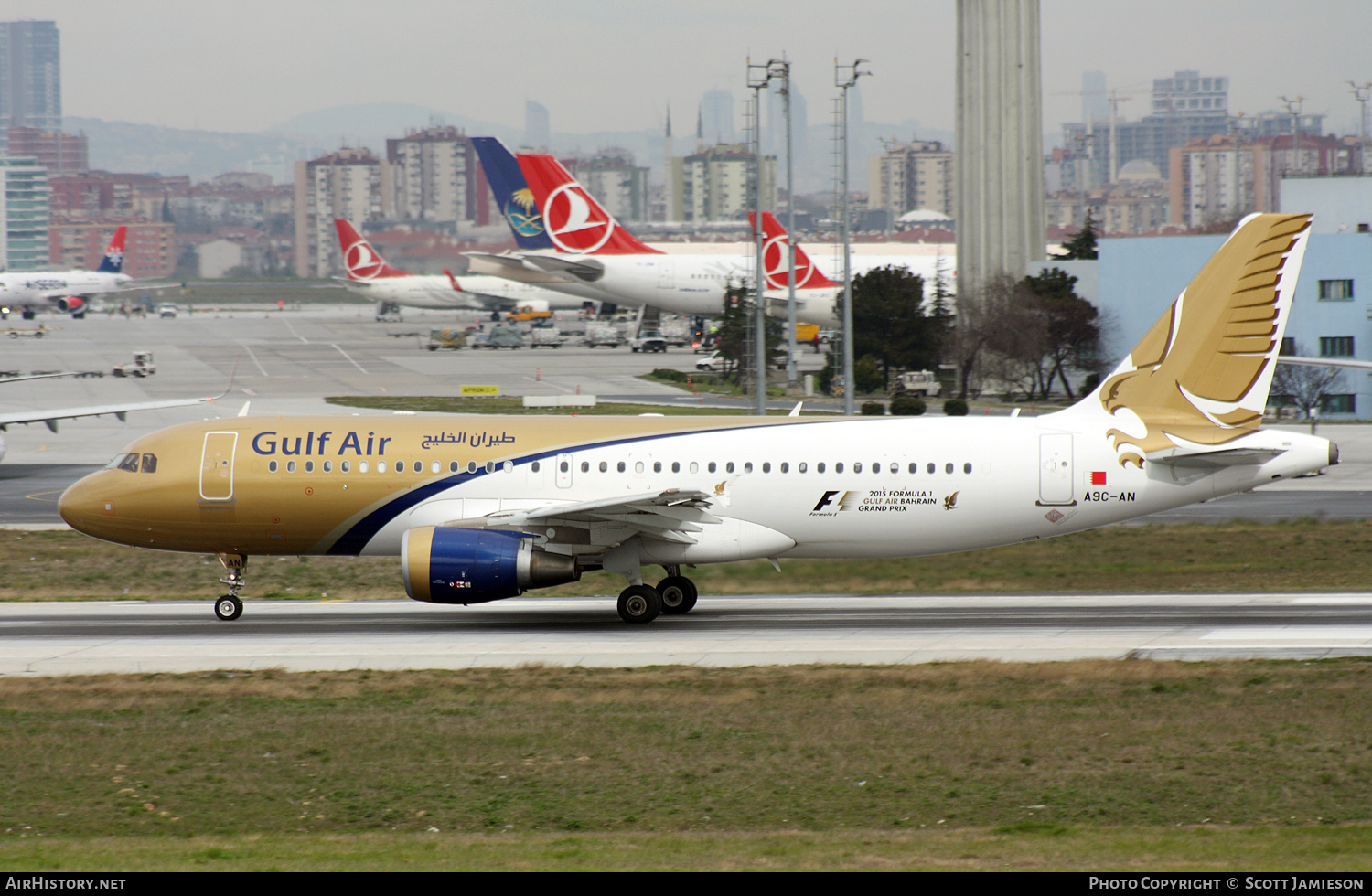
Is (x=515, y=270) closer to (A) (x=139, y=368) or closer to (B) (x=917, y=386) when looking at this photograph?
(A) (x=139, y=368)

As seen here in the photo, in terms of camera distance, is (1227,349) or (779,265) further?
(779,265)

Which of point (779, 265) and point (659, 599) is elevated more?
point (779, 265)

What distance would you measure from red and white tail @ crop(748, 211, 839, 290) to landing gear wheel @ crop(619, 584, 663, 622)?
58962 millimetres

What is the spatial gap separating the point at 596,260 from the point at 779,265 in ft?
A: 51.0

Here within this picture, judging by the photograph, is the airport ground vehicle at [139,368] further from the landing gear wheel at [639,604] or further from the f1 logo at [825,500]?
the f1 logo at [825,500]

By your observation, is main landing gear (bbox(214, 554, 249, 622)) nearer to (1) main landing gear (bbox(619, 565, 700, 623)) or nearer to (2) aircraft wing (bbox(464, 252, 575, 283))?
(1) main landing gear (bbox(619, 565, 700, 623))

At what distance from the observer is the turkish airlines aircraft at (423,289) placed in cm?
15238

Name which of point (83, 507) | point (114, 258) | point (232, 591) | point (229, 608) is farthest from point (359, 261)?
point (229, 608)

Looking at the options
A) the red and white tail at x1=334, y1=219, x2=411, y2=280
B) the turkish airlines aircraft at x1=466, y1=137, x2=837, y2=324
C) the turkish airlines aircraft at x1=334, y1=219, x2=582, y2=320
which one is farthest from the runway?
the red and white tail at x1=334, y1=219, x2=411, y2=280

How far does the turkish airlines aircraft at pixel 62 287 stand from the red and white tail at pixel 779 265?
10406 centimetres

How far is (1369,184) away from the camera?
91.9 meters

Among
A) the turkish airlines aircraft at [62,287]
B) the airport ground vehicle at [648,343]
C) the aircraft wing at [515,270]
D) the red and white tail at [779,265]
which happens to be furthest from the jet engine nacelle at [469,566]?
the turkish airlines aircraft at [62,287]

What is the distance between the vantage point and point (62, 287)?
170 metres

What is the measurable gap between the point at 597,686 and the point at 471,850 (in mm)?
8035
